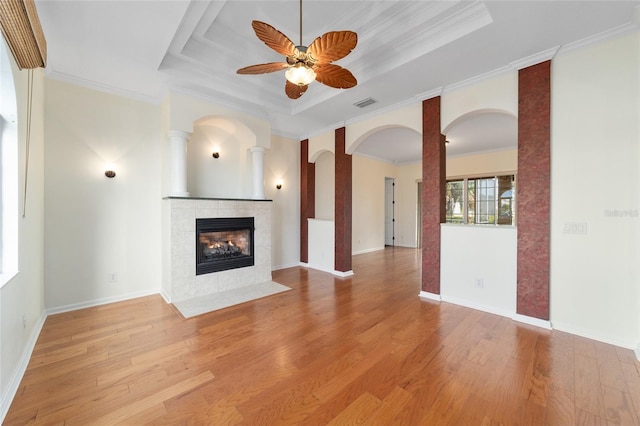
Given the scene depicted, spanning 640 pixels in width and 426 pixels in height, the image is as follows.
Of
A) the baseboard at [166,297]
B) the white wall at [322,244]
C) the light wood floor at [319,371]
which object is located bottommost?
the light wood floor at [319,371]

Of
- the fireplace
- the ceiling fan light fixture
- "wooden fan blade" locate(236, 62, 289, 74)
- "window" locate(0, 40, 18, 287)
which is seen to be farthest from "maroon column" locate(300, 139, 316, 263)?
"window" locate(0, 40, 18, 287)

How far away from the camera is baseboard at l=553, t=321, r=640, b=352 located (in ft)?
7.52

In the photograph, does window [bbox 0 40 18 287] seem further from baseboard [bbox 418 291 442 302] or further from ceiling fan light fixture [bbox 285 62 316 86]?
baseboard [bbox 418 291 442 302]

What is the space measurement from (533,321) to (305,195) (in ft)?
13.9

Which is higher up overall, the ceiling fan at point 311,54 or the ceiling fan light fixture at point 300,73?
the ceiling fan at point 311,54

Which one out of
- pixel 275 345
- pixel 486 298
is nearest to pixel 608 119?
pixel 486 298

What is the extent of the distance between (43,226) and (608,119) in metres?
6.09

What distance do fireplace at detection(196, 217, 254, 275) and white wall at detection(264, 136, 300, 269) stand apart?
123 centimetres

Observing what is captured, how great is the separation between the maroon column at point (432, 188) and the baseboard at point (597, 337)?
1249mm

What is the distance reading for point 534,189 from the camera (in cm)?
278

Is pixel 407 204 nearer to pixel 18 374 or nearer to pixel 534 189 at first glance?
pixel 534 189

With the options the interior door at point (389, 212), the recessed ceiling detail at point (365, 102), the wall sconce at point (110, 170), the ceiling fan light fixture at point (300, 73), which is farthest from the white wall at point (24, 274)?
the interior door at point (389, 212)

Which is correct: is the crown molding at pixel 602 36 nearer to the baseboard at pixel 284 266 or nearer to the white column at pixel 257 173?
the white column at pixel 257 173

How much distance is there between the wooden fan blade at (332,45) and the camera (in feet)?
6.27
